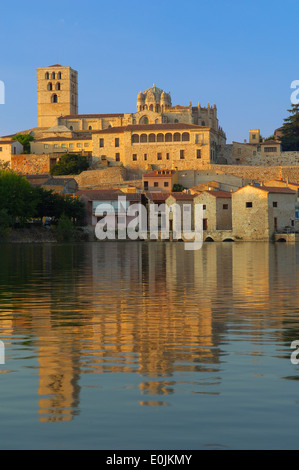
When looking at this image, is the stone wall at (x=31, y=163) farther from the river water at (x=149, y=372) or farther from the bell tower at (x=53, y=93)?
the river water at (x=149, y=372)

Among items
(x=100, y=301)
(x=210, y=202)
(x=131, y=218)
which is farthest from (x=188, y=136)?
(x=100, y=301)

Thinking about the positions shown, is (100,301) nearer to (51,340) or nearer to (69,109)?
(51,340)

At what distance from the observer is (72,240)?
7119cm

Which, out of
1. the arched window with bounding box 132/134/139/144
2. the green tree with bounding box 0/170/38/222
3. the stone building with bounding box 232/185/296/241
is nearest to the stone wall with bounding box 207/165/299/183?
the arched window with bounding box 132/134/139/144

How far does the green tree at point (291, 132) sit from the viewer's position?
108625 mm

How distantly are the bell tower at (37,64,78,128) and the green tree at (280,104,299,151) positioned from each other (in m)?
45.7

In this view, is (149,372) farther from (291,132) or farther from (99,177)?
(291,132)

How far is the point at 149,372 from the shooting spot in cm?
755

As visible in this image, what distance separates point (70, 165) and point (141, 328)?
88.4m

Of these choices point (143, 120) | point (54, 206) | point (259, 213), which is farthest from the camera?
point (143, 120)

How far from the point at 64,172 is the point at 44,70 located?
163 feet

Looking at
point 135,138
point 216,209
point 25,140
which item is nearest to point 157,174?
point 135,138

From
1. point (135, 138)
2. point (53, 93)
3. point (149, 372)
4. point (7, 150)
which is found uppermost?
point (53, 93)

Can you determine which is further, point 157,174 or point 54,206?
point 157,174
